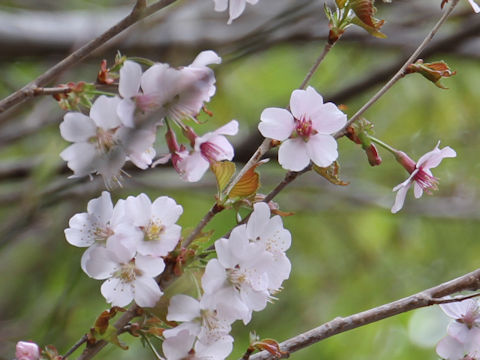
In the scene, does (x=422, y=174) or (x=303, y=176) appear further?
(x=303, y=176)

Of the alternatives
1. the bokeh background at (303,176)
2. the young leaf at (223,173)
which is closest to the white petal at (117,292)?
the young leaf at (223,173)

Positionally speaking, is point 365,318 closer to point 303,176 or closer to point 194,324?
point 194,324

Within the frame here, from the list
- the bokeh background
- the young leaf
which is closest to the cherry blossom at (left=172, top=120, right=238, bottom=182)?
the young leaf

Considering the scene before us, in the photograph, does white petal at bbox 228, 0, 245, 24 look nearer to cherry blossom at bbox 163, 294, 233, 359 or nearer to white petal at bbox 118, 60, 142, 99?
white petal at bbox 118, 60, 142, 99

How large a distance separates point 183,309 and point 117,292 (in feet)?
0.18

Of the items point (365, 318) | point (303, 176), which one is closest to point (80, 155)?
point (365, 318)

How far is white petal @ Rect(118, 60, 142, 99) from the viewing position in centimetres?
50

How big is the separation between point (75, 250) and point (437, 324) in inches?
46.3

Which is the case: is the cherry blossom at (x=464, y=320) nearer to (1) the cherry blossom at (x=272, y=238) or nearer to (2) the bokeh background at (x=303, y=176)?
(1) the cherry blossom at (x=272, y=238)

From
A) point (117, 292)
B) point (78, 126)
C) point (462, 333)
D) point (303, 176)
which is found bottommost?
point (303, 176)

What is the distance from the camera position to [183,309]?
1.68 feet

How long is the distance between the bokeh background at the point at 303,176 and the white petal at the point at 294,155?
1.68 ft

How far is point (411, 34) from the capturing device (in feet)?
5.44

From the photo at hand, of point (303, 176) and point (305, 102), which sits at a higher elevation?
point (305, 102)
